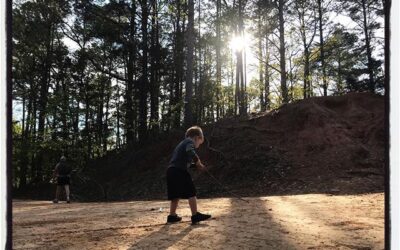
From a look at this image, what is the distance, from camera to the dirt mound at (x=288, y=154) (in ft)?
46.4

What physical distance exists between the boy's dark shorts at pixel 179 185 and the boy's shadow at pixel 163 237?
564 mm

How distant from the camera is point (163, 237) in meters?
5.16

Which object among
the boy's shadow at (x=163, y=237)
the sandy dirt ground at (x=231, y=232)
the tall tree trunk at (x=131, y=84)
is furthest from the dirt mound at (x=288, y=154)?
the boy's shadow at (x=163, y=237)

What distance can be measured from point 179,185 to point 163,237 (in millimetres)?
1436

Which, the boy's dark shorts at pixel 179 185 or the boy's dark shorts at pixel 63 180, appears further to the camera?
the boy's dark shorts at pixel 63 180

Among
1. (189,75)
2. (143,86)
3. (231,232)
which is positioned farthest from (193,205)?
(143,86)

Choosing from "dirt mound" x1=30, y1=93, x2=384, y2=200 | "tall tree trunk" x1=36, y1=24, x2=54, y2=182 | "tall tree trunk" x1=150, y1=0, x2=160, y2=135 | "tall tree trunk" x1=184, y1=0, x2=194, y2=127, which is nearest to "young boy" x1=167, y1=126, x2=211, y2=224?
"dirt mound" x1=30, y1=93, x2=384, y2=200

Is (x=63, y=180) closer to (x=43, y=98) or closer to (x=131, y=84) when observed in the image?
(x=43, y=98)

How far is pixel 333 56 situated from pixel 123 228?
26046 mm

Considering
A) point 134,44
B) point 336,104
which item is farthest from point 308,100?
point 134,44

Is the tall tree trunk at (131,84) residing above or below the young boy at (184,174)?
above

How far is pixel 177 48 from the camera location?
28547 millimetres

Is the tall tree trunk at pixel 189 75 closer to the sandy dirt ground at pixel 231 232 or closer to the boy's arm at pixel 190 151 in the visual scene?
the sandy dirt ground at pixel 231 232

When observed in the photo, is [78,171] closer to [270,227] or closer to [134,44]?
[134,44]
